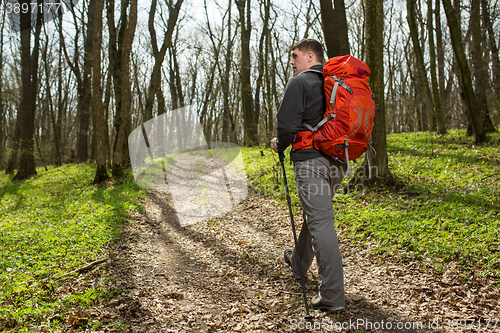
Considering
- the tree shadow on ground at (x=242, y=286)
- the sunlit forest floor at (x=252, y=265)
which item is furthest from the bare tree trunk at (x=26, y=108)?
the tree shadow on ground at (x=242, y=286)

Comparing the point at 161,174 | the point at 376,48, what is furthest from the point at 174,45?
the point at 376,48

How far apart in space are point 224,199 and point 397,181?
4405 mm

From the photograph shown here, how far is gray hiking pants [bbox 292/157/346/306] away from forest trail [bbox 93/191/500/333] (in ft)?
0.87

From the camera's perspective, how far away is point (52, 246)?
14.5 feet

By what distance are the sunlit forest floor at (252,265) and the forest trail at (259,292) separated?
0.02 metres

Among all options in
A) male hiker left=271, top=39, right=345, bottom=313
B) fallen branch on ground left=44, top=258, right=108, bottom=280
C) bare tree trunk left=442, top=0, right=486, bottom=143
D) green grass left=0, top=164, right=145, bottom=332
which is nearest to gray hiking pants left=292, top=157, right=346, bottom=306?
male hiker left=271, top=39, right=345, bottom=313

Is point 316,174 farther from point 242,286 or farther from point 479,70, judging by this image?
point 479,70

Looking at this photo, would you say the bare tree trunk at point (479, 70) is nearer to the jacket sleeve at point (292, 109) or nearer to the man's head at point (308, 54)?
the man's head at point (308, 54)

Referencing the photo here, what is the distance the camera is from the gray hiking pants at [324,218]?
2783 mm

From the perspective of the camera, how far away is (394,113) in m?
32.3

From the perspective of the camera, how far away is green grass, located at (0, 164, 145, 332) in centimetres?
297

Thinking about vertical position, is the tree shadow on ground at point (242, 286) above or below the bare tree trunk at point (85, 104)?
below

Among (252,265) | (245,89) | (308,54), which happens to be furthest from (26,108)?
(308,54)

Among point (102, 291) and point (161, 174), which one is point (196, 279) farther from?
point (161, 174)
